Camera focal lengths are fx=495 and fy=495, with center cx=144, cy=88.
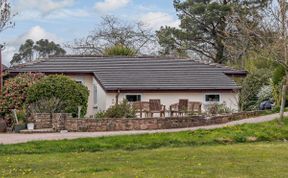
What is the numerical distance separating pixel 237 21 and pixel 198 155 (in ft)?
41.5

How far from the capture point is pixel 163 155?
45.6 ft

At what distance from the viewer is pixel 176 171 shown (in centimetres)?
1091

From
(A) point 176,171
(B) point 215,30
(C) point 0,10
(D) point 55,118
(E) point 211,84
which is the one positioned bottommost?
(A) point 176,171

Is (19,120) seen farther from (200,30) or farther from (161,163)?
(200,30)

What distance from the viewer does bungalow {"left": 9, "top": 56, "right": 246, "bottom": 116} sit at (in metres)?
28.1

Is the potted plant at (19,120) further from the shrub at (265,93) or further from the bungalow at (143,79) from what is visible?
the shrub at (265,93)

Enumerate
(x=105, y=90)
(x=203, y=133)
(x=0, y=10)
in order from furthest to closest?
(x=105, y=90) < (x=0, y=10) < (x=203, y=133)

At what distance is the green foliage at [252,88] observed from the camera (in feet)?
95.3

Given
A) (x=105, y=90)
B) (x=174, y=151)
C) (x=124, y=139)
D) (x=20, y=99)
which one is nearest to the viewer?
(x=174, y=151)

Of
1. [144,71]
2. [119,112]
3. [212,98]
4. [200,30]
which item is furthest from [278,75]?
[200,30]

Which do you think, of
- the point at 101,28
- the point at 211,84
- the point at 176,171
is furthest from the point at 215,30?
the point at 176,171

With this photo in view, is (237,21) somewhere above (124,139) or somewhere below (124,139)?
above

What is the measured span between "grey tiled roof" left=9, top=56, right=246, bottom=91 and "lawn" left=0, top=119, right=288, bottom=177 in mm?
9434

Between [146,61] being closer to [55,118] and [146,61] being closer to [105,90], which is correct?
[105,90]
